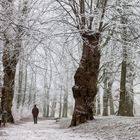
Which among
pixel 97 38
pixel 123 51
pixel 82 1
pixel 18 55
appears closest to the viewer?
pixel 18 55

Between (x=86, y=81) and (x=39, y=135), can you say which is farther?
(x=86, y=81)

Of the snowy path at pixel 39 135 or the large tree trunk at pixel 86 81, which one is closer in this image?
the snowy path at pixel 39 135

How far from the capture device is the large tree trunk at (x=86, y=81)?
20859 mm

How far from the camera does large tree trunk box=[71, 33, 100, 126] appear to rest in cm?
2086

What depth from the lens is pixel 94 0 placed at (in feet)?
72.4

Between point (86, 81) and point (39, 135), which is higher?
point (86, 81)

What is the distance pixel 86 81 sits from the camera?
823 inches

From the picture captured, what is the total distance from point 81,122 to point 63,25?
5.24 metres

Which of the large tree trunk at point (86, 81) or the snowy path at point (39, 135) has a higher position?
the large tree trunk at point (86, 81)

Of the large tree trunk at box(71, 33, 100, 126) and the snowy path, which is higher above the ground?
the large tree trunk at box(71, 33, 100, 126)

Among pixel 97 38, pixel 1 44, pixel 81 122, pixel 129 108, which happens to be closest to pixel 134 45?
pixel 97 38

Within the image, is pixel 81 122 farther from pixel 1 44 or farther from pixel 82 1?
pixel 1 44

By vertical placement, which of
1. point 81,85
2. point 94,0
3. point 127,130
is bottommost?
point 127,130

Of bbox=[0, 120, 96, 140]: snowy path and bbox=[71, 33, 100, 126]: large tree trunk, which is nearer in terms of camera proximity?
bbox=[0, 120, 96, 140]: snowy path
